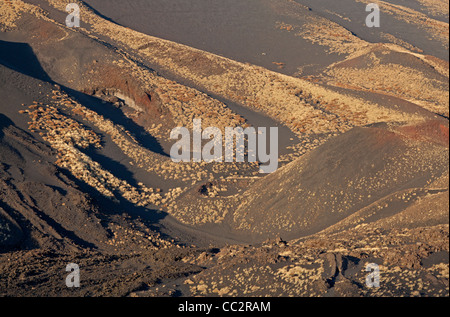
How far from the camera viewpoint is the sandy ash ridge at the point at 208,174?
11.4 metres

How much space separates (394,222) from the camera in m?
12.5

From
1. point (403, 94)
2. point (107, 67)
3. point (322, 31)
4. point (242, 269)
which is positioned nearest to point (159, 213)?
point (242, 269)

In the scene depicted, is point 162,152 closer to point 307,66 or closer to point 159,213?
point 159,213

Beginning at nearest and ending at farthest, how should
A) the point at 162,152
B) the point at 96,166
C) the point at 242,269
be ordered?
the point at 242,269 → the point at 96,166 → the point at 162,152

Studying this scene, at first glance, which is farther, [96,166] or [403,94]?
[403,94]

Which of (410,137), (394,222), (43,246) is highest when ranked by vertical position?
(410,137)

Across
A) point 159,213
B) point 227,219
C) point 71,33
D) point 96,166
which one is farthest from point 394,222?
point 71,33

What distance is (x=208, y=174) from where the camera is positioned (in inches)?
730

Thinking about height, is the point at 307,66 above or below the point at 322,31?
below

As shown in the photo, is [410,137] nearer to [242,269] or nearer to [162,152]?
[242,269]

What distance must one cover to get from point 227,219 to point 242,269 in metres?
5.00

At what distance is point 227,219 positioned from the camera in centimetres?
1631

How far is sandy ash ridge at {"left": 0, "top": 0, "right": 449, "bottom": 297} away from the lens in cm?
1136

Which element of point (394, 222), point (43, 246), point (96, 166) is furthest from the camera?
point (96, 166)
